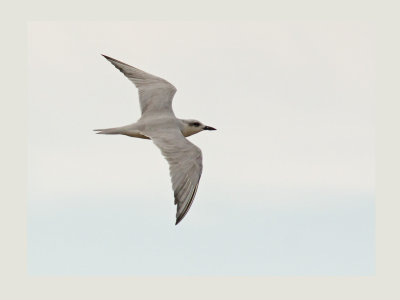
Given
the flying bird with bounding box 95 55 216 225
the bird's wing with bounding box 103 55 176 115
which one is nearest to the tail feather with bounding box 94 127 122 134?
the flying bird with bounding box 95 55 216 225

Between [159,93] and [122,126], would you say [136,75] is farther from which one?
[122,126]

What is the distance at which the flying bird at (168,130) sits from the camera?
46.0 feet

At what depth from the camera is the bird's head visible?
1644 centimetres

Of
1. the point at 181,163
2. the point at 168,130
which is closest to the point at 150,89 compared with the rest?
the point at 168,130

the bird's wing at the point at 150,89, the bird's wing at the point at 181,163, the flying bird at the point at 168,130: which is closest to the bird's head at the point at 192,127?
the flying bird at the point at 168,130

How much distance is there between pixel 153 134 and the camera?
1535 cm

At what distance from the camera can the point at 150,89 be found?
17.1m

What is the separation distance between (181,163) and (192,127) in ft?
7.55

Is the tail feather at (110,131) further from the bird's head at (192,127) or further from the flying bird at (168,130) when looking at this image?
the bird's head at (192,127)

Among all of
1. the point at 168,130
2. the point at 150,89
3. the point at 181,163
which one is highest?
the point at 150,89

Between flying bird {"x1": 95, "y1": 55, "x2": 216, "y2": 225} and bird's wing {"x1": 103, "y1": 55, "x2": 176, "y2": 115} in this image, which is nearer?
flying bird {"x1": 95, "y1": 55, "x2": 216, "y2": 225}

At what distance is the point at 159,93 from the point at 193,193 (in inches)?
137

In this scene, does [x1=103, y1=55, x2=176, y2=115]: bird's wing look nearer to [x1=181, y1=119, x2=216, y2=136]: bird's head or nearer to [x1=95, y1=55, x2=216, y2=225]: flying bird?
[x1=95, y1=55, x2=216, y2=225]: flying bird

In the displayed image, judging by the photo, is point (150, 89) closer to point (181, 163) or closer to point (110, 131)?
point (110, 131)
